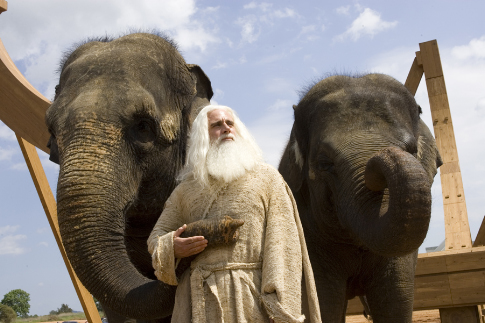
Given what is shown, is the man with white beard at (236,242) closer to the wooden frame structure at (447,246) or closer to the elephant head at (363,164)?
the elephant head at (363,164)

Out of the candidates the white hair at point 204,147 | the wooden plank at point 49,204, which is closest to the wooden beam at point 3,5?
the wooden plank at point 49,204

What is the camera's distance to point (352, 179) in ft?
14.7

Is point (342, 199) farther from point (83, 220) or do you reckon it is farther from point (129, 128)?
point (83, 220)

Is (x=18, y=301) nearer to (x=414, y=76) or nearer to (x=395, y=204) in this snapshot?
(x=414, y=76)

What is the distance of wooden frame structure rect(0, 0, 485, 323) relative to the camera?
18.8 ft

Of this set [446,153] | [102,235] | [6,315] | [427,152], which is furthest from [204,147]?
[6,315]

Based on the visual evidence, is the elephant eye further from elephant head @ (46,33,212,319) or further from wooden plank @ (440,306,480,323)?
wooden plank @ (440,306,480,323)

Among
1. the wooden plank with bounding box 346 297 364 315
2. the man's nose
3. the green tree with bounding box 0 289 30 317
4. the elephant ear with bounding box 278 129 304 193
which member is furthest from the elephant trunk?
the green tree with bounding box 0 289 30 317

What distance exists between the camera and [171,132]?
4.44 meters

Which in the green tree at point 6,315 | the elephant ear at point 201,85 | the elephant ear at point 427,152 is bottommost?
the elephant ear at point 427,152

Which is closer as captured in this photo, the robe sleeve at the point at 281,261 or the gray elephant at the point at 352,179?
the robe sleeve at the point at 281,261

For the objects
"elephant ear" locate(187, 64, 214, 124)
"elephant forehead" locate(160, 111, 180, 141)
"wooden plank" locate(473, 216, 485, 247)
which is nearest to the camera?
"elephant forehead" locate(160, 111, 180, 141)

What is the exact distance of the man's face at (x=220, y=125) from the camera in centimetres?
346

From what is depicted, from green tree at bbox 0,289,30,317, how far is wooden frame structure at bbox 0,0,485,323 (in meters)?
37.8
